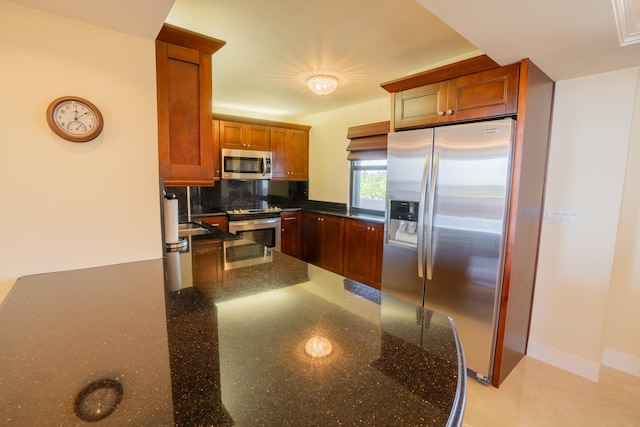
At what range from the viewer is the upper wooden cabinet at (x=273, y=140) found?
4.05 metres

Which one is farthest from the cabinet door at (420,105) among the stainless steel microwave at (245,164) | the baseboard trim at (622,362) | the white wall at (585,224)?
the stainless steel microwave at (245,164)

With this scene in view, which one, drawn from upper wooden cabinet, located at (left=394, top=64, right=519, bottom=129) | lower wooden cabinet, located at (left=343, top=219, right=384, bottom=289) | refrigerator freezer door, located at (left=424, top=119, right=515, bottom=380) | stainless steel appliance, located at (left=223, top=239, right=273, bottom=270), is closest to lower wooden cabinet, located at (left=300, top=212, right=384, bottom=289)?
lower wooden cabinet, located at (left=343, top=219, right=384, bottom=289)

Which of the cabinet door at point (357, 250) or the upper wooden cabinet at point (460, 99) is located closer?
the upper wooden cabinet at point (460, 99)

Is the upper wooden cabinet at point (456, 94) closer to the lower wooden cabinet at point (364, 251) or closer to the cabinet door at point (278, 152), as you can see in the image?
the lower wooden cabinet at point (364, 251)

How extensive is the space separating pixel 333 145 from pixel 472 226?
9.37 ft

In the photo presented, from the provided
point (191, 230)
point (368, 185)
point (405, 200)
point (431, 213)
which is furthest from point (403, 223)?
point (191, 230)

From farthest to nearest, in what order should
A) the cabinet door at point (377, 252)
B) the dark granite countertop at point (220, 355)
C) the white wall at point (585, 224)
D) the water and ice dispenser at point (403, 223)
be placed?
the cabinet door at point (377, 252), the water and ice dispenser at point (403, 223), the white wall at point (585, 224), the dark granite countertop at point (220, 355)

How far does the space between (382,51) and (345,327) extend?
2284 millimetres

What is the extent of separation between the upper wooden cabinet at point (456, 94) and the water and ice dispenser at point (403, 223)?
65cm

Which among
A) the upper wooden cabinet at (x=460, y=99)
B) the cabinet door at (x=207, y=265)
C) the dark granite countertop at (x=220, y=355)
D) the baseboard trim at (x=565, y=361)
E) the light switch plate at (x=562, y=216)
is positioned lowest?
the baseboard trim at (x=565, y=361)

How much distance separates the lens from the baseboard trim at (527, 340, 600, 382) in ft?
6.88

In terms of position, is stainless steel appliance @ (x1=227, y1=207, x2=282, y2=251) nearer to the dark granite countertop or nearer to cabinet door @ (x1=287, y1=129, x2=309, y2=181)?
cabinet door @ (x1=287, y1=129, x2=309, y2=181)

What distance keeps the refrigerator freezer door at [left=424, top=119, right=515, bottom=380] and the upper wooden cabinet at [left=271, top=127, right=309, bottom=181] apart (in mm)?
2903

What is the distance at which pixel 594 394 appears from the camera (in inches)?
77.0
